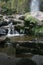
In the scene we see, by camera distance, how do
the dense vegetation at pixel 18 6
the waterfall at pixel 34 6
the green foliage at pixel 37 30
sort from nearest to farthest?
the green foliage at pixel 37 30, the dense vegetation at pixel 18 6, the waterfall at pixel 34 6

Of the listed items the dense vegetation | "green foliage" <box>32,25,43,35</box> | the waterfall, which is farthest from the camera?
the waterfall

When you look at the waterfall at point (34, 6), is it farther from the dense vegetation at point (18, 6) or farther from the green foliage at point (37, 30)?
the green foliage at point (37, 30)

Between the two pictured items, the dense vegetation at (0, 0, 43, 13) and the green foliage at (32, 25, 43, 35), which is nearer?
the green foliage at (32, 25, 43, 35)

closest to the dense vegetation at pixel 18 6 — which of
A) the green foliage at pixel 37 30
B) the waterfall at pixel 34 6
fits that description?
the waterfall at pixel 34 6

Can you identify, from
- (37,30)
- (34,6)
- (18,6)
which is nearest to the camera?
(37,30)

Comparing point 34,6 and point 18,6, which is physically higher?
point 18,6

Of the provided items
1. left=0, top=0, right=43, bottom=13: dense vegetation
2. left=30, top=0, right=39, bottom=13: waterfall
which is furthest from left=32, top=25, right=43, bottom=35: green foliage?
left=30, top=0, right=39, bottom=13: waterfall

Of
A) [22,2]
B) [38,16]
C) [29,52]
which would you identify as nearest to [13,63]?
[29,52]

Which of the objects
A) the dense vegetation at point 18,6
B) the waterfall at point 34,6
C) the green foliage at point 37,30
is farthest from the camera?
the waterfall at point 34,6

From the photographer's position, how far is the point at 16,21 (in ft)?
51.8

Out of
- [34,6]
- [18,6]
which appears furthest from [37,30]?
[34,6]

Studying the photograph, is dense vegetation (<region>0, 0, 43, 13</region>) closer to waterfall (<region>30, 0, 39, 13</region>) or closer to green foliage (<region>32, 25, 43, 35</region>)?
waterfall (<region>30, 0, 39, 13</region>)

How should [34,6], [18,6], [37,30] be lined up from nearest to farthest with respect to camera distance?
[37,30]
[18,6]
[34,6]

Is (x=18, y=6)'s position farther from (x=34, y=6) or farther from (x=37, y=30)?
(x=37, y=30)
